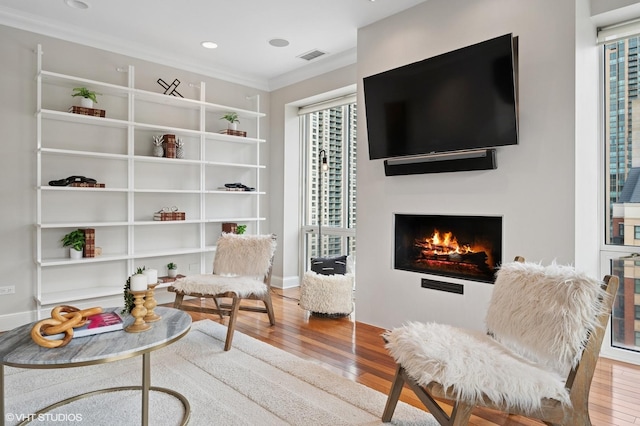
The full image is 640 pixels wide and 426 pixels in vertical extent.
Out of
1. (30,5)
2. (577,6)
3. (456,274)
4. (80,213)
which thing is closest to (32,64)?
(30,5)

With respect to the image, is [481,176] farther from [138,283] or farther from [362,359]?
[138,283]

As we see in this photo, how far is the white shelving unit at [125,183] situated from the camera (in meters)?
3.73

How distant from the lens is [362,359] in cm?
282

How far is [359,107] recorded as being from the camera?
377 centimetres

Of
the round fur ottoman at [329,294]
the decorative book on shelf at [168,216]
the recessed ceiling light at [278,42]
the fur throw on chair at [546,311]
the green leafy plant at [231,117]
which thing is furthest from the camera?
the green leafy plant at [231,117]

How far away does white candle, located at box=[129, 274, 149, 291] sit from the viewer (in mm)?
2062

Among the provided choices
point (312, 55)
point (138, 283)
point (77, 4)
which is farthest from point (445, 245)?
point (77, 4)

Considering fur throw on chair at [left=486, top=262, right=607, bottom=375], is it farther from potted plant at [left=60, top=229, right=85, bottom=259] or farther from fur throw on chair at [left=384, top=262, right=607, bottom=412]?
potted plant at [left=60, top=229, right=85, bottom=259]

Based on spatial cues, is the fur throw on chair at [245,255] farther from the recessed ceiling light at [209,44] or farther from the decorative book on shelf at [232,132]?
the recessed ceiling light at [209,44]

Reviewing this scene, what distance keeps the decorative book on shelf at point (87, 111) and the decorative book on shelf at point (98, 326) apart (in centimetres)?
242

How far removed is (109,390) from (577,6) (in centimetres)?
364

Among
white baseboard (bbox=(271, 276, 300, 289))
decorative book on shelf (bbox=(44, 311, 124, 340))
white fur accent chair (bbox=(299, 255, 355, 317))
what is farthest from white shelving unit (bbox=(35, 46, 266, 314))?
decorative book on shelf (bbox=(44, 311, 124, 340))

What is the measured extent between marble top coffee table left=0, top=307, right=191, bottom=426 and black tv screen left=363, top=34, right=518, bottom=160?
7.19 ft

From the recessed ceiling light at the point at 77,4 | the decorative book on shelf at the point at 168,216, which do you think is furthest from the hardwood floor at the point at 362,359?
the recessed ceiling light at the point at 77,4
